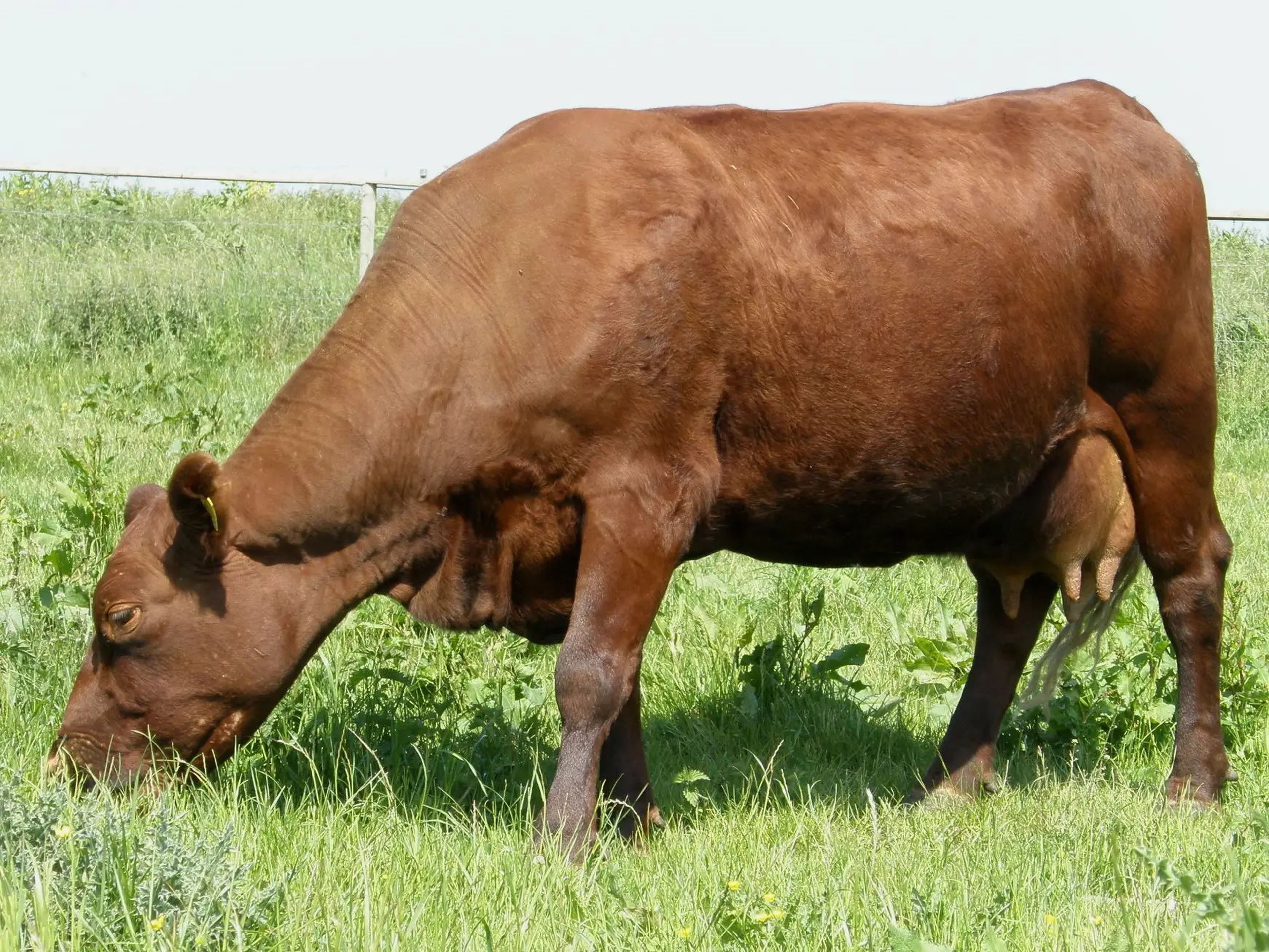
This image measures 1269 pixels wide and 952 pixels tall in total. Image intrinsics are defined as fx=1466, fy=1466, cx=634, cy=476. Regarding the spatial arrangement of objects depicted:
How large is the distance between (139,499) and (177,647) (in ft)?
1.55

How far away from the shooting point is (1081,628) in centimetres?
516

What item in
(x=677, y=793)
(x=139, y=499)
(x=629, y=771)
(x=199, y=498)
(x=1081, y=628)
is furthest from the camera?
(x=1081, y=628)

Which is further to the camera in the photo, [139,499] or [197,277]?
[197,277]

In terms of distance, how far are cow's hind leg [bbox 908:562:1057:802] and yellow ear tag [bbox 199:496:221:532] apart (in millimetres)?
2504

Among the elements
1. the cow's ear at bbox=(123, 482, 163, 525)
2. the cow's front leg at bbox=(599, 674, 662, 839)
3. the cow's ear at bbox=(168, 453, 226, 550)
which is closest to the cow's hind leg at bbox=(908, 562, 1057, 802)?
the cow's front leg at bbox=(599, 674, 662, 839)

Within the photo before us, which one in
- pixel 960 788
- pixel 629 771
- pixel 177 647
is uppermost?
pixel 177 647

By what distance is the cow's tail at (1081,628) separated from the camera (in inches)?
201

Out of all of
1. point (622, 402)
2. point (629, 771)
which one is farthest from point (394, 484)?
point (629, 771)

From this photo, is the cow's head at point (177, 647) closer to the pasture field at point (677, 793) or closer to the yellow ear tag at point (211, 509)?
the yellow ear tag at point (211, 509)

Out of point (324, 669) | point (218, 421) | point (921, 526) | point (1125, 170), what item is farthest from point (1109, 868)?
point (218, 421)

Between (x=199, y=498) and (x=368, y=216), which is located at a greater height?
(x=368, y=216)

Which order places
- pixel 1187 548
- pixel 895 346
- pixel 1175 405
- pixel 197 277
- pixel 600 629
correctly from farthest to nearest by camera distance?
pixel 197 277 < pixel 1187 548 < pixel 1175 405 < pixel 895 346 < pixel 600 629

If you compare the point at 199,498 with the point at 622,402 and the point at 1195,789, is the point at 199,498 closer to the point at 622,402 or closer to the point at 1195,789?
the point at 622,402

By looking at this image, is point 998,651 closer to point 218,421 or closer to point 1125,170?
point 1125,170
